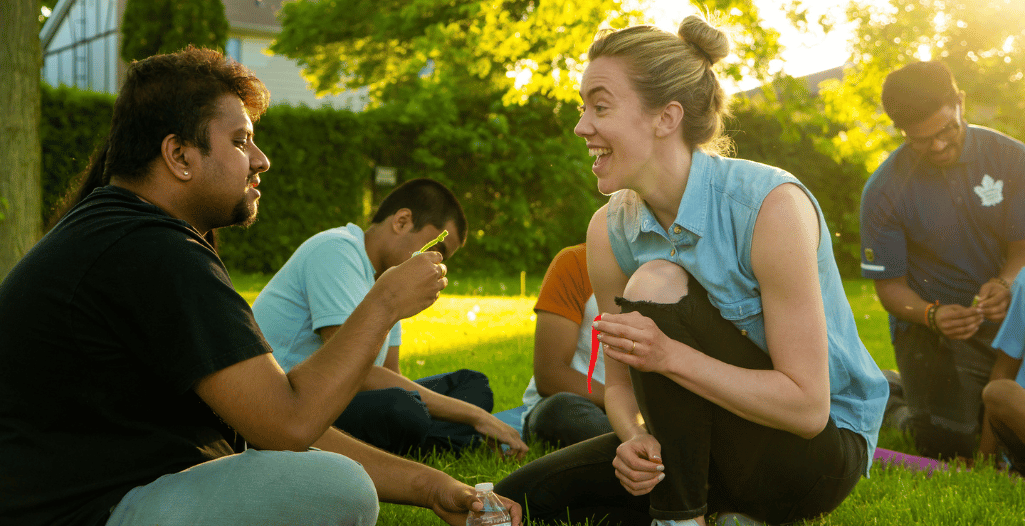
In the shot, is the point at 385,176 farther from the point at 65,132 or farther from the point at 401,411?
the point at 401,411

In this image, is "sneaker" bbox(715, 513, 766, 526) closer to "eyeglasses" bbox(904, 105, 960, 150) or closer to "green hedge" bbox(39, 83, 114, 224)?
"eyeglasses" bbox(904, 105, 960, 150)

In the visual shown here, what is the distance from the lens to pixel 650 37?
2668 millimetres

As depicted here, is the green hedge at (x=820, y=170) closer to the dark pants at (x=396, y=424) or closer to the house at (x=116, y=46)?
the dark pants at (x=396, y=424)

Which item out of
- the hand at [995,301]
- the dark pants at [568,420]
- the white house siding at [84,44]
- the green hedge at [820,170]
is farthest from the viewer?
the white house siding at [84,44]

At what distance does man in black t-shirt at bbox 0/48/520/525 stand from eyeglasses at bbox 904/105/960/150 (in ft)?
12.4

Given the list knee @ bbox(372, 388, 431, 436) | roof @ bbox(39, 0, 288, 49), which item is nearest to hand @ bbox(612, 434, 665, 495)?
knee @ bbox(372, 388, 431, 436)

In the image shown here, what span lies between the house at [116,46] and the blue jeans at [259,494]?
2637cm

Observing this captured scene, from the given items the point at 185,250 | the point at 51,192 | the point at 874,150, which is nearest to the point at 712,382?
the point at 185,250

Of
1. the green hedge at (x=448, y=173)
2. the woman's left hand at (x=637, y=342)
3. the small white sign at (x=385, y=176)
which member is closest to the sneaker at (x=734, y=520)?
the woman's left hand at (x=637, y=342)

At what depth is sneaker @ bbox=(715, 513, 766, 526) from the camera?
8.51 feet

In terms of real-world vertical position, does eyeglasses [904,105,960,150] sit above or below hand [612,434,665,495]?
above

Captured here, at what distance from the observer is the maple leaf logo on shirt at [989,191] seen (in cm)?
471

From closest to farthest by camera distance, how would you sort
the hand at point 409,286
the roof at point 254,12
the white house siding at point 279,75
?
the hand at point 409,286
the roof at point 254,12
the white house siding at point 279,75

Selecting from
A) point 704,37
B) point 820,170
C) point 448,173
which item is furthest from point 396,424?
point 820,170
